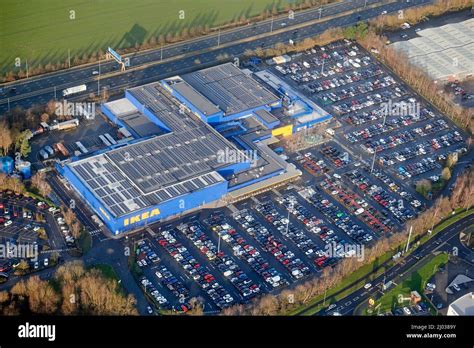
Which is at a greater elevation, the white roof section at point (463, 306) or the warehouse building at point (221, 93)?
the warehouse building at point (221, 93)

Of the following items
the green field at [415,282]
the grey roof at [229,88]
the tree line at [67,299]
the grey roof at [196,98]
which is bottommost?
the green field at [415,282]

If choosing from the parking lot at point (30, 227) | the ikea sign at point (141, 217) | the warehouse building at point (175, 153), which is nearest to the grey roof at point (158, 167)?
the warehouse building at point (175, 153)

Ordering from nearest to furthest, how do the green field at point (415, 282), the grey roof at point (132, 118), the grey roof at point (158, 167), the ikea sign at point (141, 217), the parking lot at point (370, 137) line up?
the green field at point (415, 282)
the ikea sign at point (141, 217)
the grey roof at point (158, 167)
the parking lot at point (370, 137)
the grey roof at point (132, 118)

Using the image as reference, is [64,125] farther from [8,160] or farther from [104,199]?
[104,199]

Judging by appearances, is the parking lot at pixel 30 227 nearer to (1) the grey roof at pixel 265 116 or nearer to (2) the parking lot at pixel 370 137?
(1) the grey roof at pixel 265 116

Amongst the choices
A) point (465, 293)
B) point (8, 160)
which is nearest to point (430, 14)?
point (465, 293)

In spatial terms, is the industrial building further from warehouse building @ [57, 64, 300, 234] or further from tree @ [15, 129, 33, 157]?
tree @ [15, 129, 33, 157]
